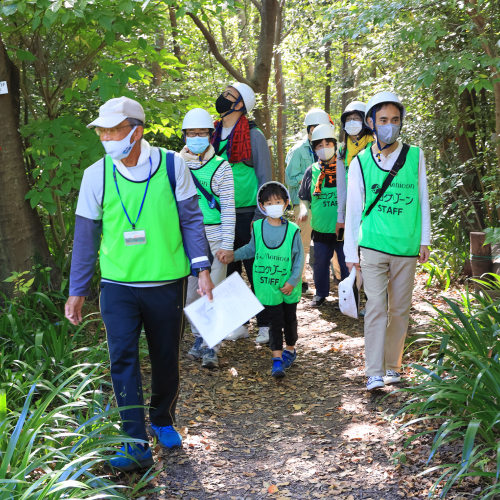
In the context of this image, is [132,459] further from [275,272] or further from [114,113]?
[275,272]

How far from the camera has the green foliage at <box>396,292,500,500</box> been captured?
2.94 m

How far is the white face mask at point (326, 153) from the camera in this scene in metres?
6.93

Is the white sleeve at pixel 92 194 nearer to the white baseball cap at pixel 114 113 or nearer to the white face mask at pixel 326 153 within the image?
the white baseball cap at pixel 114 113

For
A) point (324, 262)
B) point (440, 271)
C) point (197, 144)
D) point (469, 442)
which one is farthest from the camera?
point (440, 271)

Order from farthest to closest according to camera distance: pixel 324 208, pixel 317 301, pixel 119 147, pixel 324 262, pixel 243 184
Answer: pixel 317 301 → pixel 324 262 → pixel 324 208 → pixel 243 184 → pixel 119 147

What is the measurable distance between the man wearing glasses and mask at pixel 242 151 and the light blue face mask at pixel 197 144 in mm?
387

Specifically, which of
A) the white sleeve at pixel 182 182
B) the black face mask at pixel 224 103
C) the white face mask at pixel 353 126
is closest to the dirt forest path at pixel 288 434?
the white sleeve at pixel 182 182

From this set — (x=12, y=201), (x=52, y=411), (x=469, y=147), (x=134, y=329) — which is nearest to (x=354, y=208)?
(x=134, y=329)

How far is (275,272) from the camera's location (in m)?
5.22

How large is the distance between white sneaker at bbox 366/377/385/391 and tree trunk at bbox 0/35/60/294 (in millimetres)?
3487

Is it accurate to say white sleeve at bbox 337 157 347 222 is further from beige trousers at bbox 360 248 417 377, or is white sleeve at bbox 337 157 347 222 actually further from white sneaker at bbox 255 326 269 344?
beige trousers at bbox 360 248 417 377

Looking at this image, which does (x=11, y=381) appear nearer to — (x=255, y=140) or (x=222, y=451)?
(x=222, y=451)

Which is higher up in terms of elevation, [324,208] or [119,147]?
[119,147]

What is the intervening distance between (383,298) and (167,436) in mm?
1977
